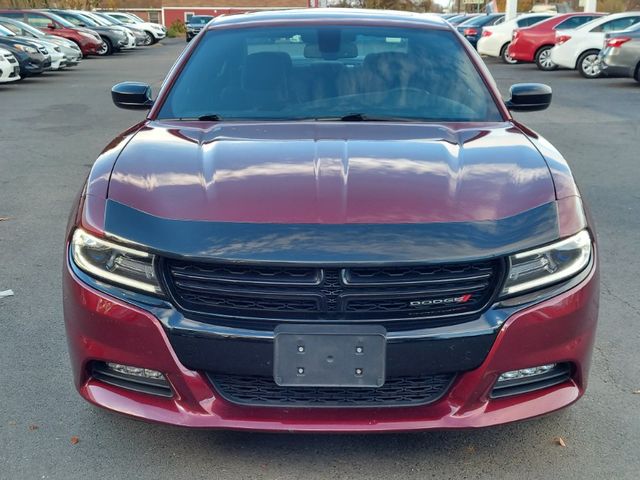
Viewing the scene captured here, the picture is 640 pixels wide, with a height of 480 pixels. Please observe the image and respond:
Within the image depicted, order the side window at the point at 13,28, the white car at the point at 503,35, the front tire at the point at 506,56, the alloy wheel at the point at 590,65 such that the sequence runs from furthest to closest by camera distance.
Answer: the white car at the point at 503,35
the front tire at the point at 506,56
the side window at the point at 13,28
the alloy wheel at the point at 590,65

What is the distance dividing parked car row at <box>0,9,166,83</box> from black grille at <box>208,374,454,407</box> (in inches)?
635

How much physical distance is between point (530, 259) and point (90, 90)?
15.8 metres

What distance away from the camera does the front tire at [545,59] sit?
22594 millimetres

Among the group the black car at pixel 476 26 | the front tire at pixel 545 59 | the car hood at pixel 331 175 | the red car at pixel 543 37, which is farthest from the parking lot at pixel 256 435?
the black car at pixel 476 26

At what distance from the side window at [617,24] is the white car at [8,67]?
13.9 m

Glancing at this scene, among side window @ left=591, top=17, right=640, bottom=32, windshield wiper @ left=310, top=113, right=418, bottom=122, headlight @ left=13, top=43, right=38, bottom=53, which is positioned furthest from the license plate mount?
side window @ left=591, top=17, right=640, bottom=32

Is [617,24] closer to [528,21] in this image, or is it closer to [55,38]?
[528,21]

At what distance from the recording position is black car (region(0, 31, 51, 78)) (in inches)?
713

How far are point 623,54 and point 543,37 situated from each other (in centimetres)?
695

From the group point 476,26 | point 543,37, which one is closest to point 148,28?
point 476,26

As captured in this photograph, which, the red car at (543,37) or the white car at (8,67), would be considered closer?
the white car at (8,67)

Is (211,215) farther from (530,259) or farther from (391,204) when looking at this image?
(530,259)

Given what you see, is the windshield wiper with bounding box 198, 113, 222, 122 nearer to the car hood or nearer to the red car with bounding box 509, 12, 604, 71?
the car hood

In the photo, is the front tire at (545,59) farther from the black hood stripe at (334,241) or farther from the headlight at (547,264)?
the black hood stripe at (334,241)
